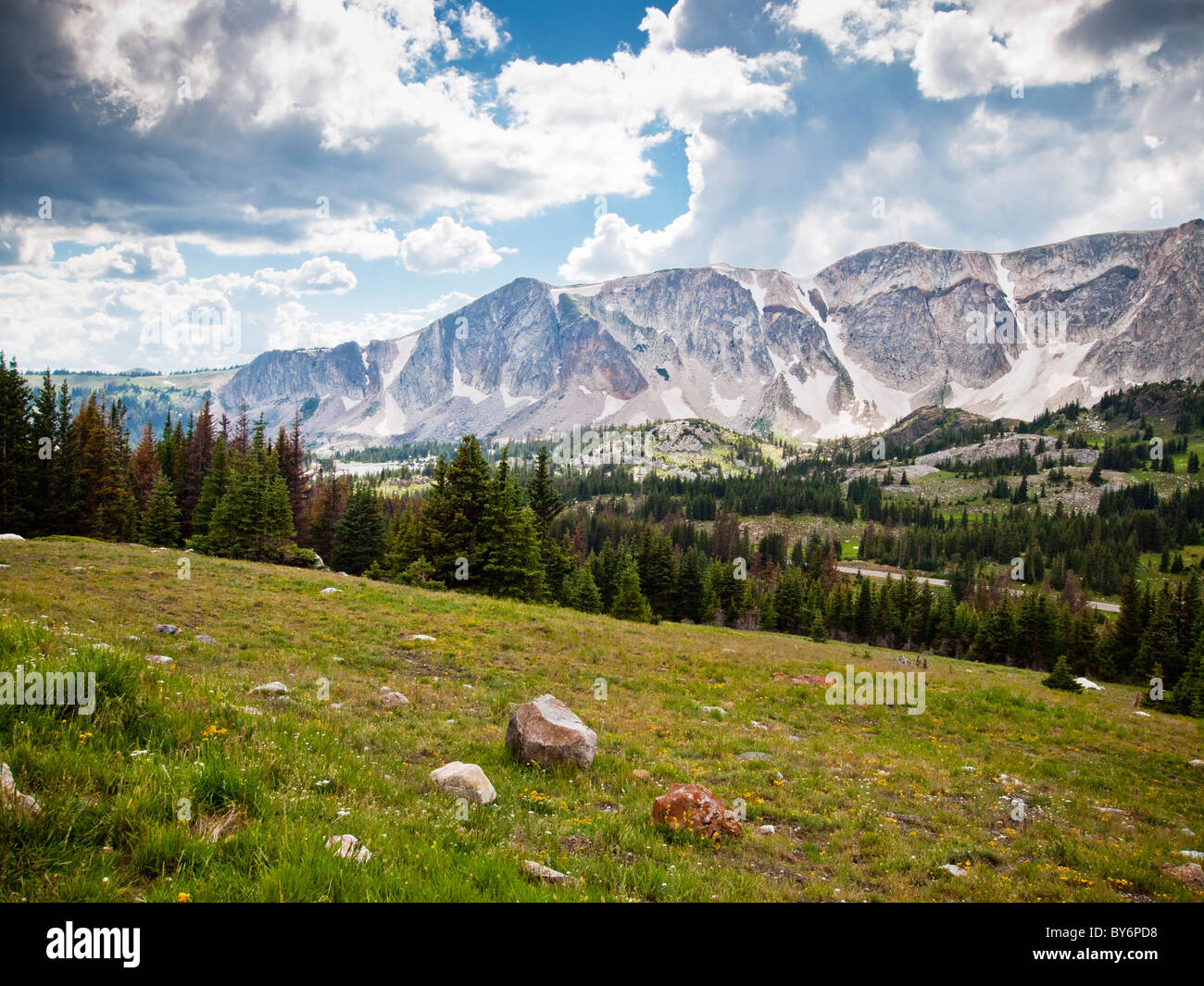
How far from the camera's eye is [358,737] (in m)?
10.6

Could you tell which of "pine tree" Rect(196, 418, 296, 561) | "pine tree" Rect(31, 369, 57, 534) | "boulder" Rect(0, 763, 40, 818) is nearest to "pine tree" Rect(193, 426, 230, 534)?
"pine tree" Rect(196, 418, 296, 561)

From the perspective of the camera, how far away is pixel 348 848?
5.35m

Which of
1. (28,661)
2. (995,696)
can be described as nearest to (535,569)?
(995,696)

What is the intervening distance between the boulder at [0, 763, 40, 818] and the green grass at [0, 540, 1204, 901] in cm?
11

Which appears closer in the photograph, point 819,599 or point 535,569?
point 535,569

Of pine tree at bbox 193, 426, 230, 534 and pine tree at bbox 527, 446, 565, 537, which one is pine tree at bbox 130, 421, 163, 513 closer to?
pine tree at bbox 193, 426, 230, 534

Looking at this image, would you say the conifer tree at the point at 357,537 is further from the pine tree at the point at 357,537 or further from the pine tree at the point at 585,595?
the pine tree at the point at 585,595

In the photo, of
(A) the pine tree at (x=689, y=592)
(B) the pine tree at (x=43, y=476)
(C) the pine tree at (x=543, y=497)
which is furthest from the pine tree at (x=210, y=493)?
(A) the pine tree at (x=689, y=592)

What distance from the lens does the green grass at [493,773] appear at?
5000 mm

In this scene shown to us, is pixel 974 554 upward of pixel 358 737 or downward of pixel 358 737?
downward

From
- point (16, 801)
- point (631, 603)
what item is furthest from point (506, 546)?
point (16, 801)

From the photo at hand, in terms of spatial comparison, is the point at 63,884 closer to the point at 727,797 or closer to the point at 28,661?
the point at 28,661

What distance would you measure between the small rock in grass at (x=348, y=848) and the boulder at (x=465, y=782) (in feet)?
10.6
